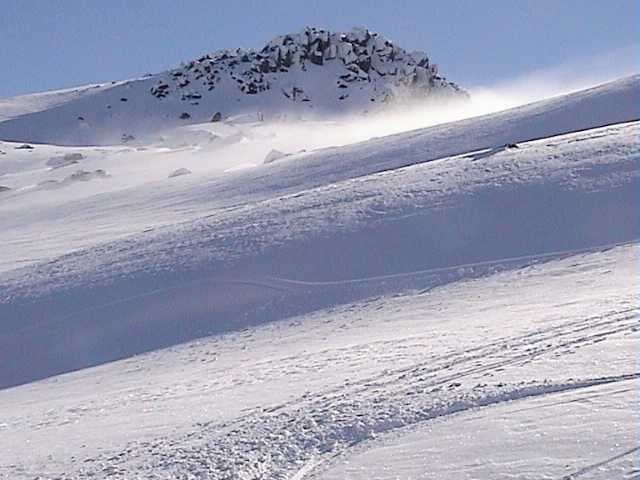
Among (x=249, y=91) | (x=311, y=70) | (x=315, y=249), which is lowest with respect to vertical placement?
(x=315, y=249)

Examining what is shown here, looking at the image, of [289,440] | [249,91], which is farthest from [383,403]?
[249,91]

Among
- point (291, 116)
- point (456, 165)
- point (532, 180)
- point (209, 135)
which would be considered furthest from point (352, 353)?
point (291, 116)

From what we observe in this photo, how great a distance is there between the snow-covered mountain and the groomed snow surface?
85.9 m

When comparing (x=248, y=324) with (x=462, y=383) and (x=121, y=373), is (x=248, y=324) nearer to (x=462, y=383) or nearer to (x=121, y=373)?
(x=121, y=373)

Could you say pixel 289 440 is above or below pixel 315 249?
below

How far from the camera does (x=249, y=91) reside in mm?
136375

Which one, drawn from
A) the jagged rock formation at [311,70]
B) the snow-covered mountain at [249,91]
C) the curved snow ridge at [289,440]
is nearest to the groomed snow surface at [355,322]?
the curved snow ridge at [289,440]

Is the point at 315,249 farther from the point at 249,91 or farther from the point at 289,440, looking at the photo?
the point at 249,91

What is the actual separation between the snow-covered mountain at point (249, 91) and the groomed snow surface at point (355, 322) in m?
85.9

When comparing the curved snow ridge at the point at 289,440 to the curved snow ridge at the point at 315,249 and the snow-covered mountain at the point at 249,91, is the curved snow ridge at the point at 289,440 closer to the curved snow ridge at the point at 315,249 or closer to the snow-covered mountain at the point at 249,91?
the curved snow ridge at the point at 315,249

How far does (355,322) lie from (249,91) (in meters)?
123

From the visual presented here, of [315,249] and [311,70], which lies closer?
[315,249]

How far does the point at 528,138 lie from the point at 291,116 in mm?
92086

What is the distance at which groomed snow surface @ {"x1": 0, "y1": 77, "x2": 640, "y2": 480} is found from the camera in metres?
8.05
